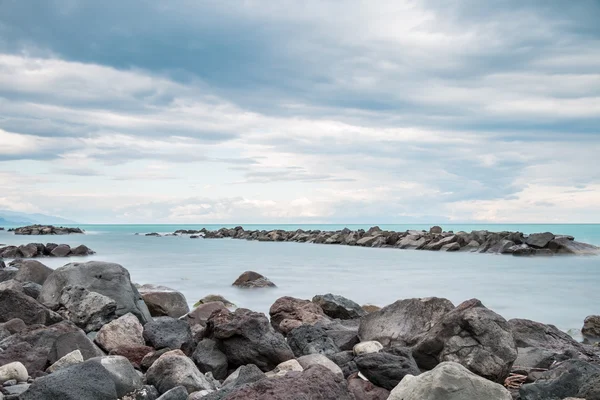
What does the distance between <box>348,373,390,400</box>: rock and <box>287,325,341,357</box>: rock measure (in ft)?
4.14

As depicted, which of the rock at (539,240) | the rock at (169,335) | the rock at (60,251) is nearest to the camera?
the rock at (169,335)

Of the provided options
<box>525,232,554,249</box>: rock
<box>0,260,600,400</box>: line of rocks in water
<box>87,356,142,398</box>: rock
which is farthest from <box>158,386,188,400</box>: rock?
<box>525,232,554,249</box>: rock

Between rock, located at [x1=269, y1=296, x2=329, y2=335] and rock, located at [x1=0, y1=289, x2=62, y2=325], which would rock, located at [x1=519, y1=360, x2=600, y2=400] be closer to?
rock, located at [x1=269, y1=296, x2=329, y2=335]

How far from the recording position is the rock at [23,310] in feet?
24.7

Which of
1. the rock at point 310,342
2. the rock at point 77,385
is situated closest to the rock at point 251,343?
the rock at point 310,342

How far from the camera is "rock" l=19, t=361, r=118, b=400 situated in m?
4.23

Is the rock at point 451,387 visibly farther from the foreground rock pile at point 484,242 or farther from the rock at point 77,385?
the foreground rock pile at point 484,242

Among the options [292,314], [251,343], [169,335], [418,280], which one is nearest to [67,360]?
[169,335]

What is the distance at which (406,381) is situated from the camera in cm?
424

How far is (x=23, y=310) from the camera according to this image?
7.60 metres

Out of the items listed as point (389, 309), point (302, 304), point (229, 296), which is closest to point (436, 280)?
point (229, 296)

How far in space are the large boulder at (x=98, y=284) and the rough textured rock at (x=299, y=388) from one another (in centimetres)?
500

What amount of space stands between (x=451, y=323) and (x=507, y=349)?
566 mm

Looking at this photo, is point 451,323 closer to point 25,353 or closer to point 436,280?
point 25,353
